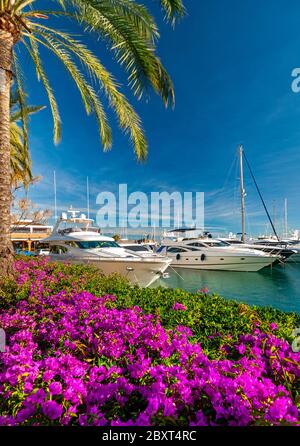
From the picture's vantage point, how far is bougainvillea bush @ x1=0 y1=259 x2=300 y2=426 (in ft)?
3.93

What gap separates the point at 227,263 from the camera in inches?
711

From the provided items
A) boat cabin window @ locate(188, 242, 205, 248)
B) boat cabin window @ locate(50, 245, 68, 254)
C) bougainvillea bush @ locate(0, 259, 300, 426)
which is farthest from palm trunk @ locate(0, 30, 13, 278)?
boat cabin window @ locate(188, 242, 205, 248)

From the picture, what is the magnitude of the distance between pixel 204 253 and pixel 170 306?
53.6ft

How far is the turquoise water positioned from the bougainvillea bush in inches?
336

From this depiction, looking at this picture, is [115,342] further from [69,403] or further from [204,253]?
[204,253]

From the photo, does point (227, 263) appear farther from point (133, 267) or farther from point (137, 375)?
point (137, 375)

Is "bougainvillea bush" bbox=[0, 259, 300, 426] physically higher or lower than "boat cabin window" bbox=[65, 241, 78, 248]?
lower

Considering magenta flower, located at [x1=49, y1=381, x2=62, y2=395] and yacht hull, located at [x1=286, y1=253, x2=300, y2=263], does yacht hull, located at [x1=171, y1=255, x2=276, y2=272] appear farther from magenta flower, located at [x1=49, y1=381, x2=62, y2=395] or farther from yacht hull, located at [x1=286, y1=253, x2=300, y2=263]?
magenta flower, located at [x1=49, y1=381, x2=62, y2=395]

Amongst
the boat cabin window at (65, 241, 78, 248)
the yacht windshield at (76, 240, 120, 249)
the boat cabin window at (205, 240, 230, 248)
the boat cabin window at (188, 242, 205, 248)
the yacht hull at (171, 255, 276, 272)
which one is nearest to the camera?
the yacht windshield at (76, 240, 120, 249)

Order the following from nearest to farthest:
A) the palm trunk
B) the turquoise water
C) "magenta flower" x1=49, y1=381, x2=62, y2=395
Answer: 1. "magenta flower" x1=49, y1=381, x2=62, y2=395
2. the palm trunk
3. the turquoise water

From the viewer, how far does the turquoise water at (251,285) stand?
33.6 feet

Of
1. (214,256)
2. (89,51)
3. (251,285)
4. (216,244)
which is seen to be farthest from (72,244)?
(216,244)

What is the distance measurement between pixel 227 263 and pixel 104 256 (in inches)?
450

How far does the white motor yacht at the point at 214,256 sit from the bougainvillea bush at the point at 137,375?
1600cm
